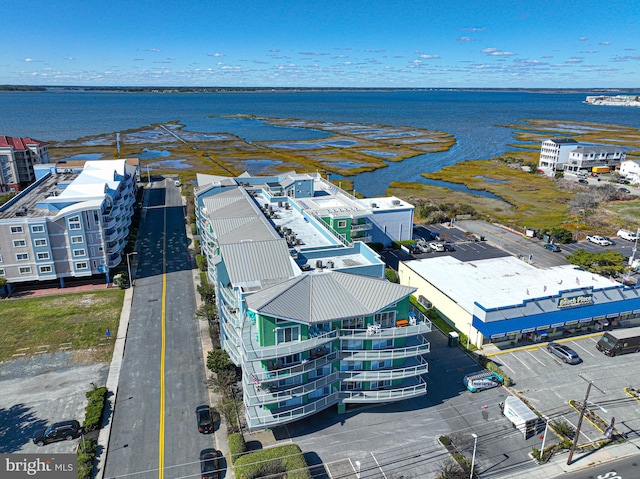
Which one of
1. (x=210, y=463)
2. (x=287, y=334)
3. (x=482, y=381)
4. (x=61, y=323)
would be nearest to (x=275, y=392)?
(x=287, y=334)

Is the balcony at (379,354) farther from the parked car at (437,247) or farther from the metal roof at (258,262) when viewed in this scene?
the parked car at (437,247)

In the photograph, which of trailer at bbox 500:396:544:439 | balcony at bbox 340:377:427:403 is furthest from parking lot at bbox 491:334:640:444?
balcony at bbox 340:377:427:403


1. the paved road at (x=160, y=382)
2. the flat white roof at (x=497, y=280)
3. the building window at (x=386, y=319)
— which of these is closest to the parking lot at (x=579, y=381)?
the flat white roof at (x=497, y=280)

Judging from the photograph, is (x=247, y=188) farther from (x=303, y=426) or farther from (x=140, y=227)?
(x=303, y=426)

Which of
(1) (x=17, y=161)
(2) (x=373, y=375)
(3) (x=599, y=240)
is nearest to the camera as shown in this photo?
(2) (x=373, y=375)

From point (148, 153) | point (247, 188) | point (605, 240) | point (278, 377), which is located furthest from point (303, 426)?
point (148, 153)

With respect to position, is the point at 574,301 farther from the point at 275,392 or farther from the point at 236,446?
the point at 236,446
